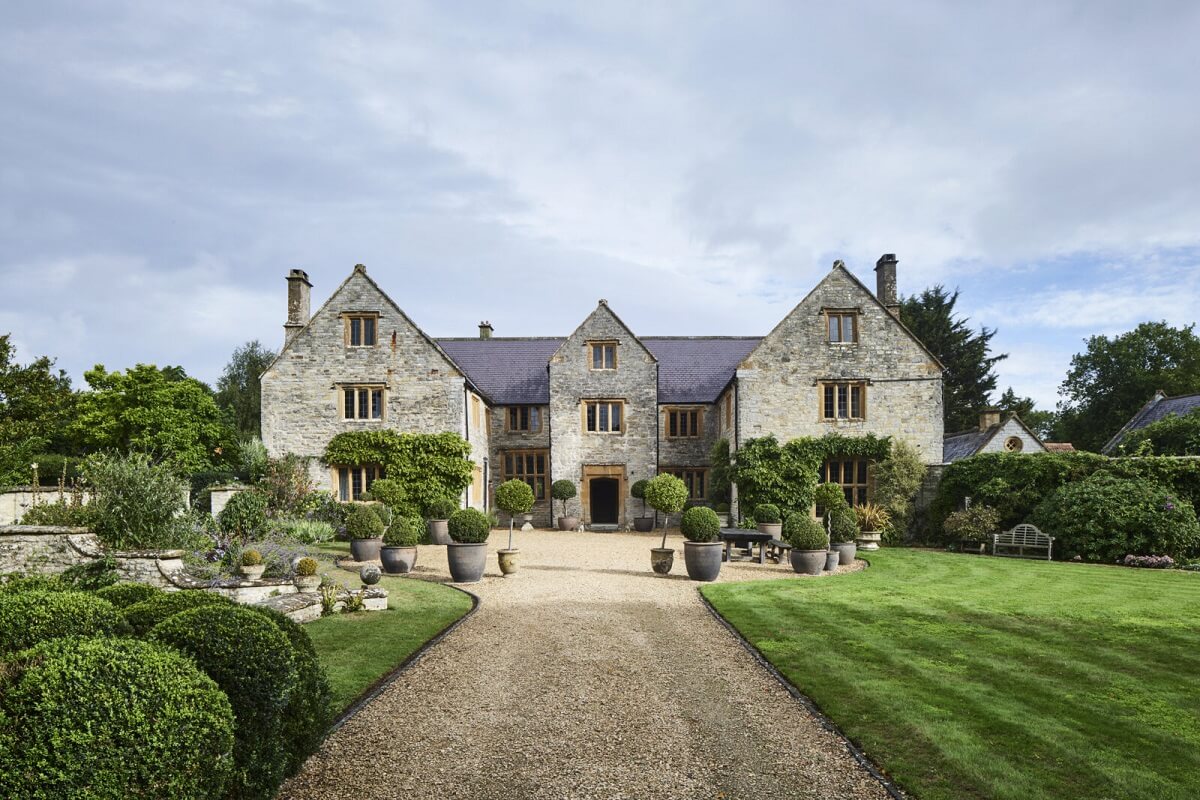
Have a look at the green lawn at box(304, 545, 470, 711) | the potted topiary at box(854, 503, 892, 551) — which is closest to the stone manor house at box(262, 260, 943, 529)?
the potted topiary at box(854, 503, 892, 551)

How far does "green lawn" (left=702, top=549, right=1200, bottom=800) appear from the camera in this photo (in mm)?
5812

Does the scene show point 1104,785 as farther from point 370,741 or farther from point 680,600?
point 680,600

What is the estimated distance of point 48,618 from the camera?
4.98 meters

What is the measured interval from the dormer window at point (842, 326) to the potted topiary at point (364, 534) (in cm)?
1727

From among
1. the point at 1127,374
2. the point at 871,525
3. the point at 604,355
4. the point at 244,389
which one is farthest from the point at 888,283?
the point at 244,389

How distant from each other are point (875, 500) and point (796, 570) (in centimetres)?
895

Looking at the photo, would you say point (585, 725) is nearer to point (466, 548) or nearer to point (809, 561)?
point (466, 548)

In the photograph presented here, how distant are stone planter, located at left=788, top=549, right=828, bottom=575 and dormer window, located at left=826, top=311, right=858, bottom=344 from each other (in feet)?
36.1

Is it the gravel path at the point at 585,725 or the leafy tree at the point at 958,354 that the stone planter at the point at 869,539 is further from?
the leafy tree at the point at 958,354

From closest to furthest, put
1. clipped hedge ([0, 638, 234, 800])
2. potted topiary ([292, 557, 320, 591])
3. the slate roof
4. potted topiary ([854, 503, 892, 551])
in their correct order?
clipped hedge ([0, 638, 234, 800])
potted topiary ([292, 557, 320, 591])
potted topiary ([854, 503, 892, 551])
the slate roof

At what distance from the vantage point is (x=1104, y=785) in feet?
Result: 18.1

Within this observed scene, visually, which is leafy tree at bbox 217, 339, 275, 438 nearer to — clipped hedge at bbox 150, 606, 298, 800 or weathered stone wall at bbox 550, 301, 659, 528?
weathered stone wall at bbox 550, 301, 659, 528

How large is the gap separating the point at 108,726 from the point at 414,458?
71.4ft

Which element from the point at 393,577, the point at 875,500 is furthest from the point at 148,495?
the point at 875,500
